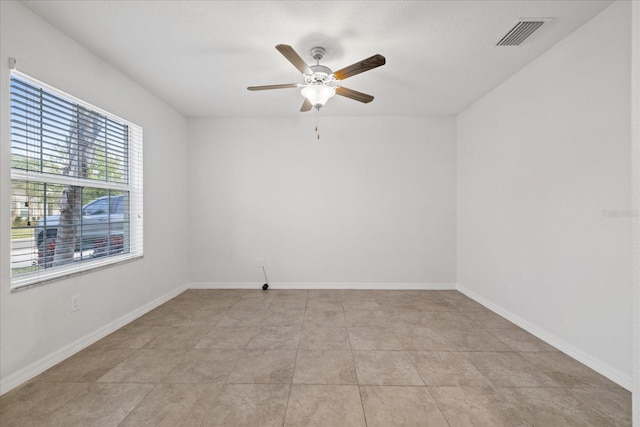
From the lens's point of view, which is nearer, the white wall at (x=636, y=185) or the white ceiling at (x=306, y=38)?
the white wall at (x=636, y=185)

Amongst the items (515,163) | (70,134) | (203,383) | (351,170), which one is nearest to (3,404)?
(203,383)

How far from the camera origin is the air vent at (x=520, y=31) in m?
1.93

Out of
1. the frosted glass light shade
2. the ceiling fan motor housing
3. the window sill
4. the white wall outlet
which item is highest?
the ceiling fan motor housing

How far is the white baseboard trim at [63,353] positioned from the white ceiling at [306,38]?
254cm

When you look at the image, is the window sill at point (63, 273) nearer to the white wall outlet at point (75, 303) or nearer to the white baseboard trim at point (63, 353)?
the white wall outlet at point (75, 303)

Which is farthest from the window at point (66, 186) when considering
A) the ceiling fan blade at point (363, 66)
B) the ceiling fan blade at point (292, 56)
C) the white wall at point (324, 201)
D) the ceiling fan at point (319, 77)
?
the ceiling fan blade at point (363, 66)

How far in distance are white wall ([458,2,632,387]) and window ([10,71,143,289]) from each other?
4.14m

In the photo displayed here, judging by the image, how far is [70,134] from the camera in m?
2.17

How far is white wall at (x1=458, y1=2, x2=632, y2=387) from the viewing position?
5.86 feet

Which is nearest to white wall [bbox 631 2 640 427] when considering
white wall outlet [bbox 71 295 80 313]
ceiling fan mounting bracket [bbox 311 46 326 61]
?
ceiling fan mounting bracket [bbox 311 46 326 61]

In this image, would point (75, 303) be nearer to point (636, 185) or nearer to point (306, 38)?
point (306, 38)

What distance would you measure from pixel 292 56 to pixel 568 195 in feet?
8.21

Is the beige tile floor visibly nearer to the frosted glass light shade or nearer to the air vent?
the frosted glass light shade

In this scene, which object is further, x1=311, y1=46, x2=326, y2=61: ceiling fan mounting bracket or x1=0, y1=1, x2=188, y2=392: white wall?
x1=311, y1=46, x2=326, y2=61: ceiling fan mounting bracket
